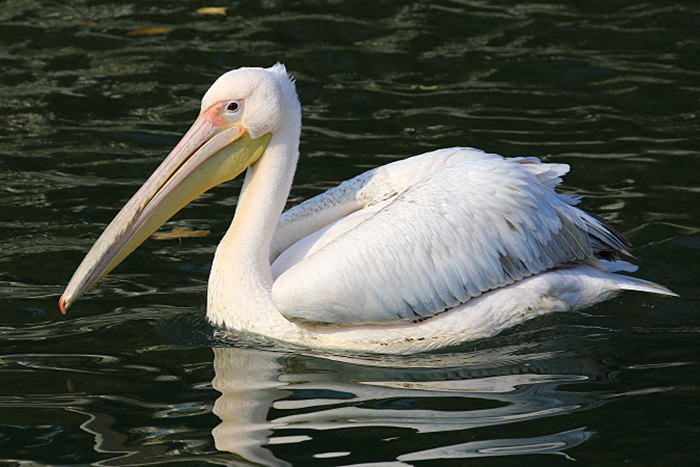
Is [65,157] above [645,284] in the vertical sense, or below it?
above

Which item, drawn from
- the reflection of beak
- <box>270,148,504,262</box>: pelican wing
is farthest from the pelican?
<box>270,148,504,262</box>: pelican wing

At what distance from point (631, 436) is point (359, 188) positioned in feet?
6.83

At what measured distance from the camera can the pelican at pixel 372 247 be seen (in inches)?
164

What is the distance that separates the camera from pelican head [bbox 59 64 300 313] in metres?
4.29

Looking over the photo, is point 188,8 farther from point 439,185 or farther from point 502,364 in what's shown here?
point 502,364

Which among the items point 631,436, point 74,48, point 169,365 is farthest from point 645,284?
point 74,48

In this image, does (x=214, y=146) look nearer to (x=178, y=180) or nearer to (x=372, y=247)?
(x=178, y=180)

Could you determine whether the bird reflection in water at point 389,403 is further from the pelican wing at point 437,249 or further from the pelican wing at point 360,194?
the pelican wing at point 360,194

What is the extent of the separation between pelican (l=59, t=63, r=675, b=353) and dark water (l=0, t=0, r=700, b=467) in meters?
0.16

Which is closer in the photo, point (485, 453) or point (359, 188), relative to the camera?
point (485, 453)

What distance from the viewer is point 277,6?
9.66 metres

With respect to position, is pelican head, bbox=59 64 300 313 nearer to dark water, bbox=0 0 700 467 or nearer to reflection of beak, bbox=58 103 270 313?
reflection of beak, bbox=58 103 270 313

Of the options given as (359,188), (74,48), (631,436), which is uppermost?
→ (74,48)

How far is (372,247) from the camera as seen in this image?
4164 millimetres
